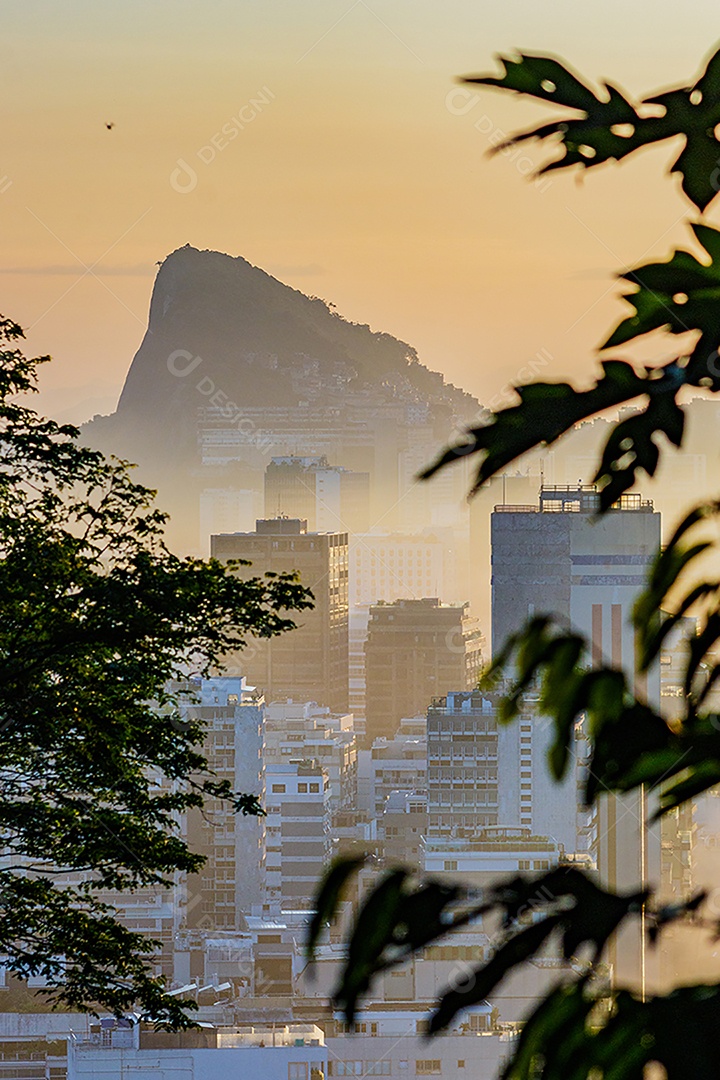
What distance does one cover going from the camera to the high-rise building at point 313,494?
120 feet

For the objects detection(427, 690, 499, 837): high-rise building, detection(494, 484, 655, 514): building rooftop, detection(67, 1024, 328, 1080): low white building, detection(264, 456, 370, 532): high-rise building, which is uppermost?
detection(264, 456, 370, 532): high-rise building

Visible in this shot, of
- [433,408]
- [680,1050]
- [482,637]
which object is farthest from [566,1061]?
[433,408]

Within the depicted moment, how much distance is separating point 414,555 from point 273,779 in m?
19.1

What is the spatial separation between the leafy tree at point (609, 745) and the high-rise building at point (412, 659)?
2627 centimetres

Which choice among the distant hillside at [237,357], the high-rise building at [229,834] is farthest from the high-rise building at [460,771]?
the distant hillside at [237,357]

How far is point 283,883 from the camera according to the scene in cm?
1816

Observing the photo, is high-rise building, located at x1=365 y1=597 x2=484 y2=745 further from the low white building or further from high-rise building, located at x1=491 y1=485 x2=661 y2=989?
the low white building

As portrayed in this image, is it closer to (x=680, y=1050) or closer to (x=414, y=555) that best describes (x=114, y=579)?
(x=680, y=1050)

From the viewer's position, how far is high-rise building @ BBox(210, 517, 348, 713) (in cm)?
2781

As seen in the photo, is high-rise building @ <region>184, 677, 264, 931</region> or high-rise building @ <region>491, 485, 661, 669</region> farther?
high-rise building @ <region>491, 485, 661, 669</region>

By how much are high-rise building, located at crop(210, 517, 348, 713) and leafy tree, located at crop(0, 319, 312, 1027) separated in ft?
80.9

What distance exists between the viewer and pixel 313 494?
3666 centimetres

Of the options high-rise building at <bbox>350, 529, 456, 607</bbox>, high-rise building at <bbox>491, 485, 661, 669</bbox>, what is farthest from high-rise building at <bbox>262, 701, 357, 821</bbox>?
high-rise building at <bbox>350, 529, 456, 607</bbox>

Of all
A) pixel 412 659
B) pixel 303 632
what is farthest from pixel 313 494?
pixel 412 659
